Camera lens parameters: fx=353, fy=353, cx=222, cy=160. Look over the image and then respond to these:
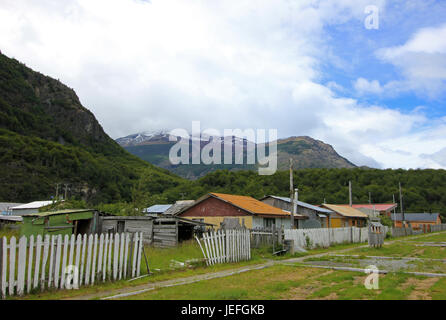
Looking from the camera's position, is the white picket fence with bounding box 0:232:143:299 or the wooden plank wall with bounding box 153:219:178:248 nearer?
the white picket fence with bounding box 0:232:143:299

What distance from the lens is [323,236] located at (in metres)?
23.2

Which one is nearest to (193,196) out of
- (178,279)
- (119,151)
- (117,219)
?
(117,219)

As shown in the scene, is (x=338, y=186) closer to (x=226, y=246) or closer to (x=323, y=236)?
(x=323, y=236)

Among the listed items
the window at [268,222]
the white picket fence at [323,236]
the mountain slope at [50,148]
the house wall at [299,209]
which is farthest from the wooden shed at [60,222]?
the house wall at [299,209]

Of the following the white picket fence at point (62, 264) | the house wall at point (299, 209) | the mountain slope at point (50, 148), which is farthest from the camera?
the mountain slope at point (50, 148)

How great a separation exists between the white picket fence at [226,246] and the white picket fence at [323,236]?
470cm

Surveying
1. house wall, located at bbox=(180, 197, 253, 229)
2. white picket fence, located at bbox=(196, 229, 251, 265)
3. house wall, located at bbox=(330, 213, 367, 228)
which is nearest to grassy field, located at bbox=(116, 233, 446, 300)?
white picket fence, located at bbox=(196, 229, 251, 265)

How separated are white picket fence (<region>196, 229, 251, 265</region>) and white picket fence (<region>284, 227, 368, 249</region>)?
470cm

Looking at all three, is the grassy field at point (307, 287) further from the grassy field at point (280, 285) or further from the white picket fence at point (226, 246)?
the white picket fence at point (226, 246)

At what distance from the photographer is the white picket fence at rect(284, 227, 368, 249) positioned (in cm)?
1977

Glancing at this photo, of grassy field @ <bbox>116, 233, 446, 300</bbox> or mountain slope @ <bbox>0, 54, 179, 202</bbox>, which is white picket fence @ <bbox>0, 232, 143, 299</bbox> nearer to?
grassy field @ <bbox>116, 233, 446, 300</bbox>

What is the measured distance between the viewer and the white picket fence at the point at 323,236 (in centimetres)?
1977

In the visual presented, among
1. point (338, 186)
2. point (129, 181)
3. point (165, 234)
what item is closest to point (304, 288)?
point (165, 234)
